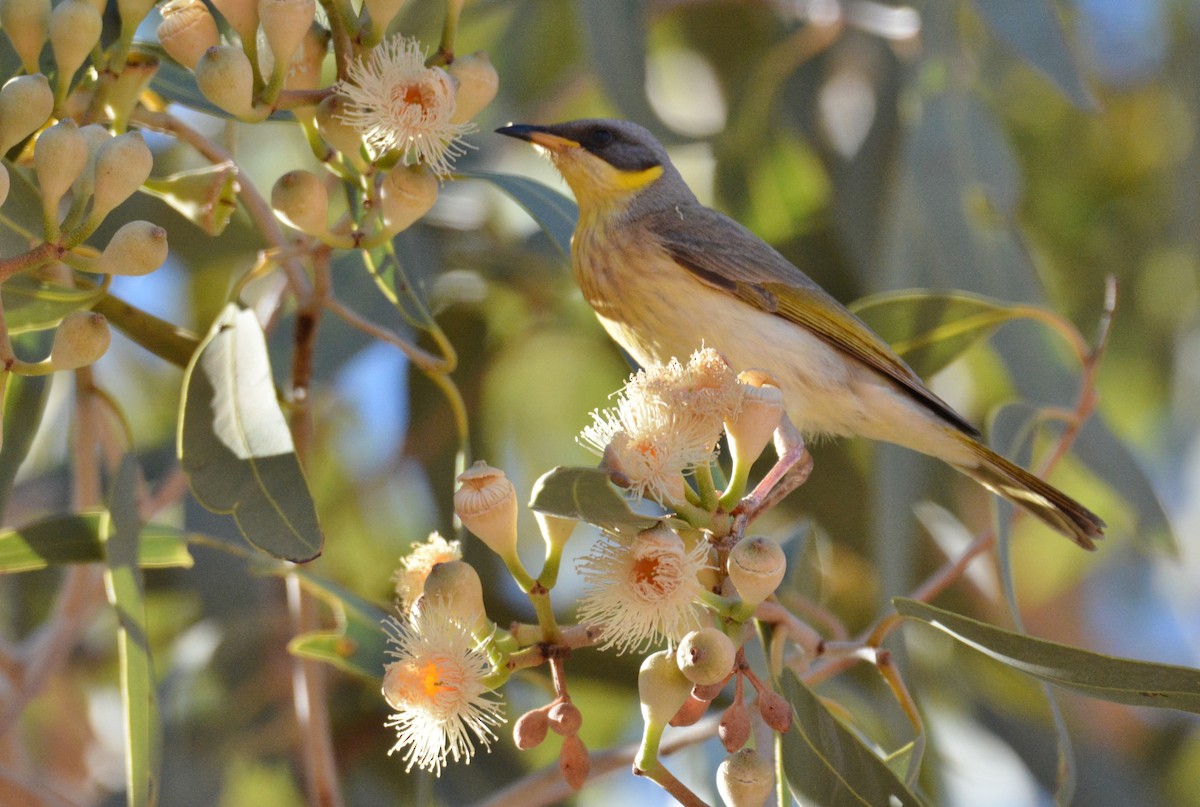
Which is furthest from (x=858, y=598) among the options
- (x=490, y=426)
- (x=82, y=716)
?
(x=82, y=716)

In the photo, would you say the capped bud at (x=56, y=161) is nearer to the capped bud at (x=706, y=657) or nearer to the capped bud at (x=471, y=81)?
the capped bud at (x=471, y=81)

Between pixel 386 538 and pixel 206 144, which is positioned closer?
pixel 206 144

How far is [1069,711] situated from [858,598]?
742 mm

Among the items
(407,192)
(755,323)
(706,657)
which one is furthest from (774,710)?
(755,323)

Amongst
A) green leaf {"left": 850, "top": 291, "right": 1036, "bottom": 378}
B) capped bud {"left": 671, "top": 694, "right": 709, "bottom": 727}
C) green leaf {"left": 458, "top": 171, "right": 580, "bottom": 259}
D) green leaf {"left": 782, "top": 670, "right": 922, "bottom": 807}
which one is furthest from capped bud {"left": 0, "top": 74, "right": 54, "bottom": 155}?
green leaf {"left": 850, "top": 291, "right": 1036, "bottom": 378}

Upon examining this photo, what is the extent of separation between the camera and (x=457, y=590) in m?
1.30

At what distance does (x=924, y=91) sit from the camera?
301 cm

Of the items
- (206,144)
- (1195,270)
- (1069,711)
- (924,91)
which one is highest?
(206,144)

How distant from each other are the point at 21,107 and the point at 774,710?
100 centimetres

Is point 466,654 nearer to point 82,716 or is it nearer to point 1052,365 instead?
point 1052,365

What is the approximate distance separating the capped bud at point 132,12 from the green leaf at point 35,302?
330mm

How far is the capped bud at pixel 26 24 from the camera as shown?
1.49 m

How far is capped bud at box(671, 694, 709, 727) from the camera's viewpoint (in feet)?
4.43

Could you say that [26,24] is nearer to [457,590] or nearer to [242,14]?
[242,14]
